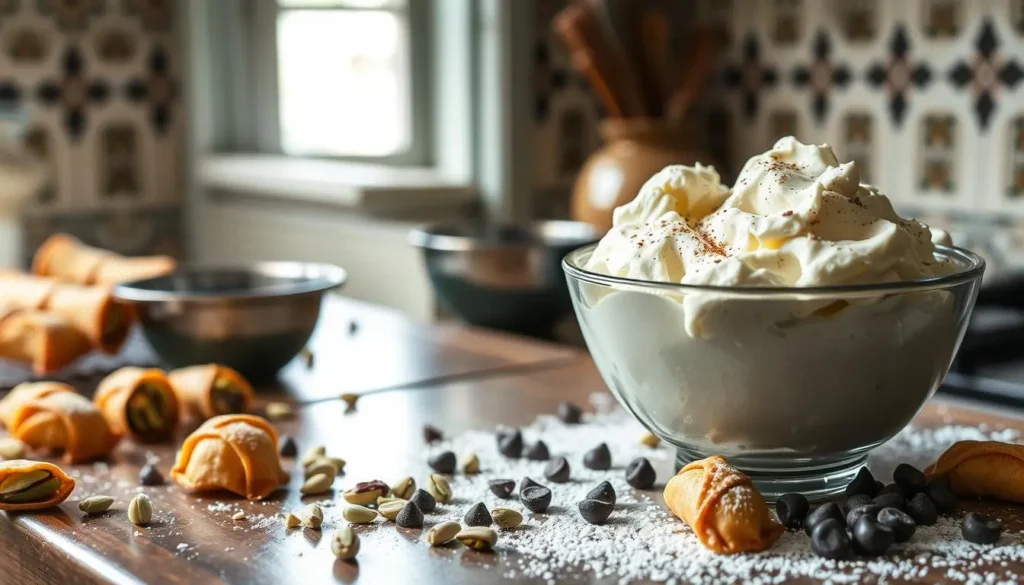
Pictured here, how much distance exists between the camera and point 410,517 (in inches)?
32.4

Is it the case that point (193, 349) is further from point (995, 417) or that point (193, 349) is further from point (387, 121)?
point (387, 121)

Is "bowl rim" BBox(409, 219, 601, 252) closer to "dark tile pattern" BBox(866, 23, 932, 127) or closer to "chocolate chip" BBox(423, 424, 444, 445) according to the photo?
"chocolate chip" BBox(423, 424, 444, 445)

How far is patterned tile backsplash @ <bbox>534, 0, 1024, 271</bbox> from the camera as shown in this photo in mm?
2213

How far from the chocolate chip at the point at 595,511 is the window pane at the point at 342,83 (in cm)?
192

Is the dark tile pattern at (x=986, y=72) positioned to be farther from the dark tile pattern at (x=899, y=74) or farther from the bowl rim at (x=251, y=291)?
the bowl rim at (x=251, y=291)

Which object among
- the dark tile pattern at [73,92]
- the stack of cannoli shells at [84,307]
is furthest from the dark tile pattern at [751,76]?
the stack of cannoli shells at [84,307]

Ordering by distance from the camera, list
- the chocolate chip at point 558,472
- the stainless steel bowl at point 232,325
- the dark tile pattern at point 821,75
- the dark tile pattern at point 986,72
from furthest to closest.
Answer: the dark tile pattern at point 821,75, the dark tile pattern at point 986,72, the stainless steel bowl at point 232,325, the chocolate chip at point 558,472

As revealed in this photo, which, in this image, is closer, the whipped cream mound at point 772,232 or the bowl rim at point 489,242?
the whipped cream mound at point 772,232

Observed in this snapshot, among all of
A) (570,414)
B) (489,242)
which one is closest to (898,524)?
(570,414)

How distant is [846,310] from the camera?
76 cm

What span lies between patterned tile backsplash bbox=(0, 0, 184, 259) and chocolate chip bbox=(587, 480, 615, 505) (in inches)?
78.3

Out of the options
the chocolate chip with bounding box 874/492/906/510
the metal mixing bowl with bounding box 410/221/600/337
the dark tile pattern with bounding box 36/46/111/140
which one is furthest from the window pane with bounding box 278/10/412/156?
the chocolate chip with bounding box 874/492/906/510

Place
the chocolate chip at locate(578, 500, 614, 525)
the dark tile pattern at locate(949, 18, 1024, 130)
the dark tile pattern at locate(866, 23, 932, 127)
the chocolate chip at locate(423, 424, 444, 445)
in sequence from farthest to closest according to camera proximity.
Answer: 1. the dark tile pattern at locate(866, 23, 932, 127)
2. the dark tile pattern at locate(949, 18, 1024, 130)
3. the chocolate chip at locate(423, 424, 444, 445)
4. the chocolate chip at locate(578, 500, 614, 525)

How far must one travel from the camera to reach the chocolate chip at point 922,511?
80cm
